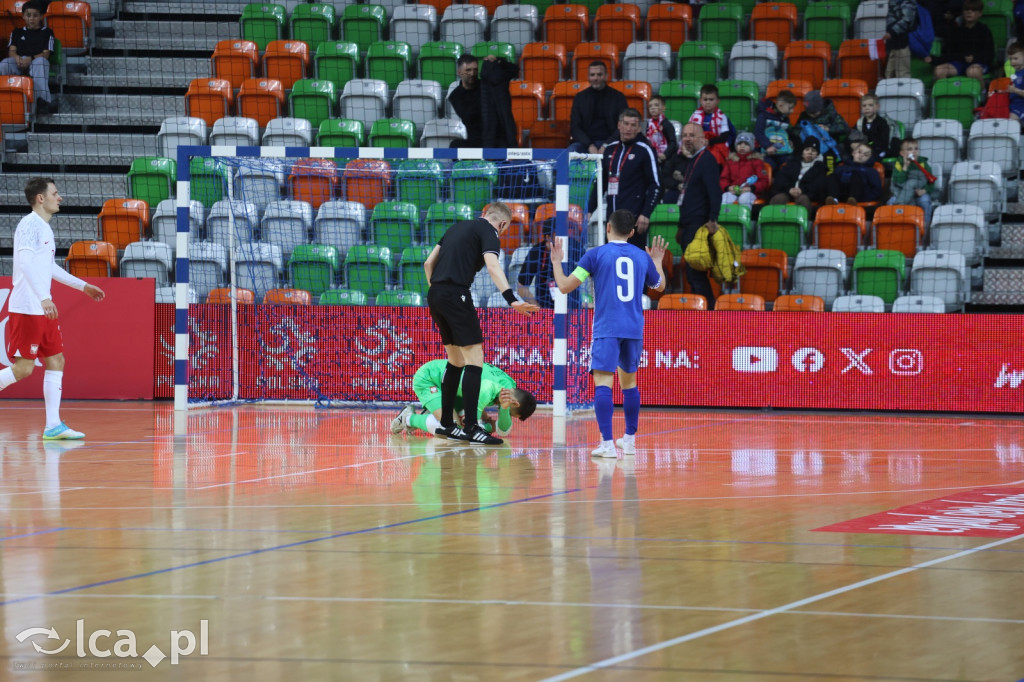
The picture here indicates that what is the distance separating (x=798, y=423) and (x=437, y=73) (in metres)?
8.59

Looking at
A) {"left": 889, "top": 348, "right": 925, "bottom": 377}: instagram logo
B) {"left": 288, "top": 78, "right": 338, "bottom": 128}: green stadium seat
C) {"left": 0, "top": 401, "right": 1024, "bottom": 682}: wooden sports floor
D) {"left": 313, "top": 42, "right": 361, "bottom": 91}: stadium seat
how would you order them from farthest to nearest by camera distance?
1. {"left": 313, "top": 42, "right": 361, "bottom": 91}: stadium seat
2. {"left": 288, "top": 78, "right": 338, "bottom": 128}: green stadium seat
3. {"left": 889, "top": 348, "right": 925, "bottom": 377}: instagram logo
4. {"left": 0, "top": 401, "right": 1024, "bottom": 682}: wooden sports floor

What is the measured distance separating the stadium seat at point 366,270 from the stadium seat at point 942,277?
6461mm

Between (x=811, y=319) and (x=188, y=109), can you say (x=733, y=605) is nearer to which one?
(x=811, y=319)

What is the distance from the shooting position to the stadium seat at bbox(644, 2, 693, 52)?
18594 millimetres

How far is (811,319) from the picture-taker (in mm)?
14250

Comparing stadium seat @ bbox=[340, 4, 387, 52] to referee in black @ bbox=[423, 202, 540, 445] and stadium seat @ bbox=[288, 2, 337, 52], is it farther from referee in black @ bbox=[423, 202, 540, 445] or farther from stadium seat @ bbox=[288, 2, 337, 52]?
referee in black @ bbox=[423, 202, 540, 445]

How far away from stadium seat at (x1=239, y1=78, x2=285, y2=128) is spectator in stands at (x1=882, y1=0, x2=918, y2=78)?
29.0 ft

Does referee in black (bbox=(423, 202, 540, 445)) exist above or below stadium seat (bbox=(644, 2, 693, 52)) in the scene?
below

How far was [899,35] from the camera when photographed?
16734mm

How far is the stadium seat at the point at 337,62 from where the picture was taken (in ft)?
61.8

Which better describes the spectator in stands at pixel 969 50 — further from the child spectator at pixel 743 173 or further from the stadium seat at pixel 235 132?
the stadium seat at pixel 235 132

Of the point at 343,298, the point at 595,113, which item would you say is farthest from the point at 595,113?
the point at 343,298

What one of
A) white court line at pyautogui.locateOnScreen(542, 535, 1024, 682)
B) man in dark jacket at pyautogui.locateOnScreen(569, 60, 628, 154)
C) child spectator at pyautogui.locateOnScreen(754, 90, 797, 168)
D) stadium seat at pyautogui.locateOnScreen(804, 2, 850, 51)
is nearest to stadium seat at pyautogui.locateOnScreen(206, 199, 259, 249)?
man in dark jacket at pyautogui.locateOnScreen(569, 60, 628, 154)

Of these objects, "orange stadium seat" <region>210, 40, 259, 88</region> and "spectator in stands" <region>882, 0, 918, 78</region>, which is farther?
"orange stadium seat" <region>210, 40, 259, 88</region>
